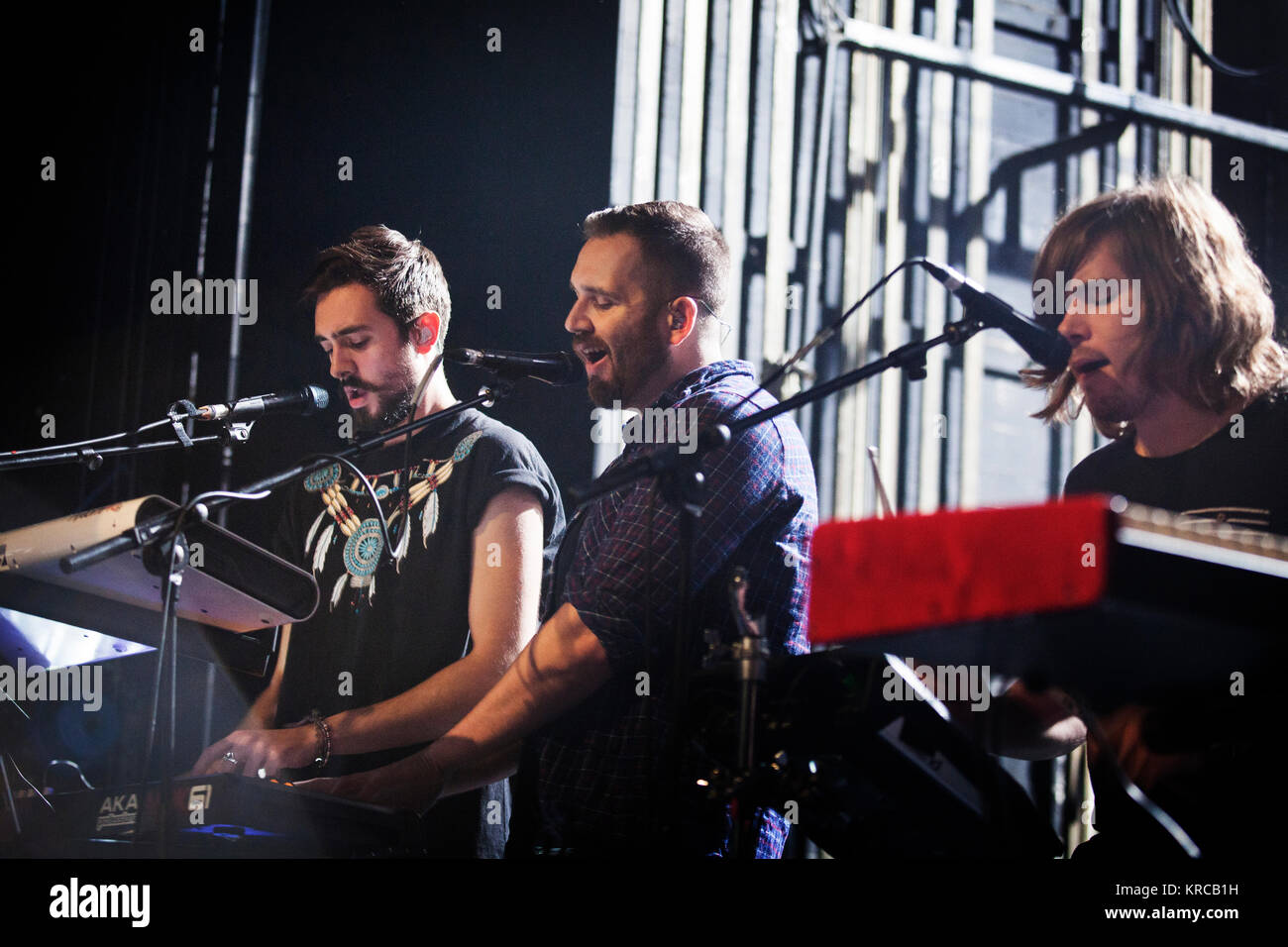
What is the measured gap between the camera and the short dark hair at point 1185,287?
2.12 metres

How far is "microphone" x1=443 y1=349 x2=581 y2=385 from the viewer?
86.4 inches

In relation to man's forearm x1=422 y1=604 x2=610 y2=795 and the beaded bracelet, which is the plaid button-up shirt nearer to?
man's forearm x1=422 y1=604 x2=610 y2=795

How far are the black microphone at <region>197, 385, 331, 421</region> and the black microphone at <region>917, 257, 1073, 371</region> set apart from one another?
1.26 metres

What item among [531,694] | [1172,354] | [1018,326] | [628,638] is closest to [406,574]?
[531,694]

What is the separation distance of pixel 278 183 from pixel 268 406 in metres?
0.74

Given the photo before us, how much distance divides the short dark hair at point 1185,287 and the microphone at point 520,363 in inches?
32.2

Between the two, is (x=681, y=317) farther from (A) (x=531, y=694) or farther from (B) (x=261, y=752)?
(B) (x=261, y=752)

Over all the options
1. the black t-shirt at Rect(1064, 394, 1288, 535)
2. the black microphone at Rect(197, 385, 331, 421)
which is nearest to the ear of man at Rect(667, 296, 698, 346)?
Answer: the black microphone at Rect(197, 385, 331, 421)

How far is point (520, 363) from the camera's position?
2.21 metres

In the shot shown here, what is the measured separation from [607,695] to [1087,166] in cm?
272

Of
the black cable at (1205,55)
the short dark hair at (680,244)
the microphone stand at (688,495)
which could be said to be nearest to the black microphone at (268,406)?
the short dark hair at (680,244)

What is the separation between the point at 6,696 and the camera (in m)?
2.28

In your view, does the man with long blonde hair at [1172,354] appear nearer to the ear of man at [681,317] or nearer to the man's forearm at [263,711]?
the ear of man at [681,317]
